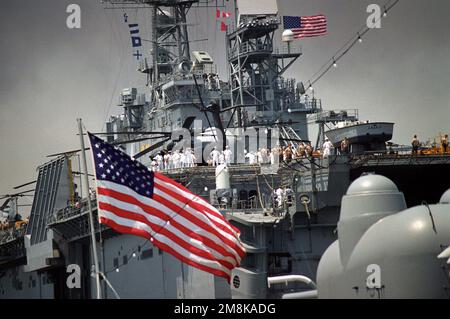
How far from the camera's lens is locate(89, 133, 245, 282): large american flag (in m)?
25.3

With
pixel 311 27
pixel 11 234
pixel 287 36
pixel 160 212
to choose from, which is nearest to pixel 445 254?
pixel 160 212

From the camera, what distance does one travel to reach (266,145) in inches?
2234

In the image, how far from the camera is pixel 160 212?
2572cm

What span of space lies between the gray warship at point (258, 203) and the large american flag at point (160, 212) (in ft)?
5.38

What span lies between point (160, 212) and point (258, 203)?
2047 cm

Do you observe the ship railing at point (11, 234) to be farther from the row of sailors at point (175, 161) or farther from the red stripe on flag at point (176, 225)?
the red stripe on flag at point (176, 225)

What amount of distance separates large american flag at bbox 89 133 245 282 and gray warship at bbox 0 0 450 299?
5.38 ft

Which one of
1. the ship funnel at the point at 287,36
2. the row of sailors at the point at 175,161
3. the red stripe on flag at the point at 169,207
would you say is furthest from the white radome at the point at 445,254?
the ship funnel at the point at 287,36

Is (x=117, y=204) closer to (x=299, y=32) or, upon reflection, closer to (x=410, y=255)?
(x=410, y=255)

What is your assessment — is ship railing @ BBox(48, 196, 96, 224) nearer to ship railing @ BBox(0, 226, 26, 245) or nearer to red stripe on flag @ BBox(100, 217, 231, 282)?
ship railing @ BBox(0, 226, 26, 245)
